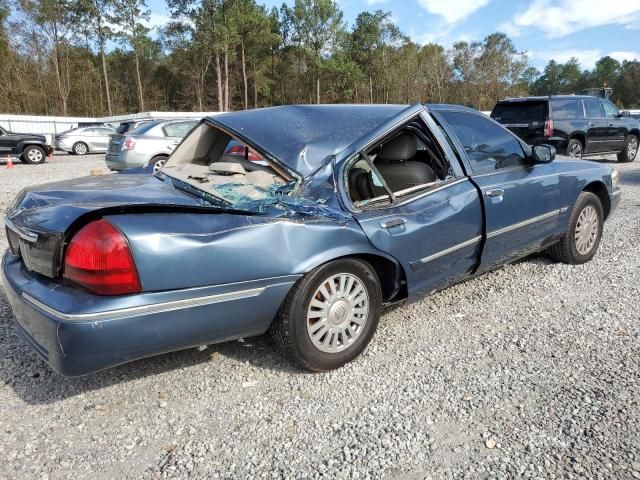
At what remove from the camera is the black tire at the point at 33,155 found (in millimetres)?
17047

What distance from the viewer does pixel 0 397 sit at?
2629mm

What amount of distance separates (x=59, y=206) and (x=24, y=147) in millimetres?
17367

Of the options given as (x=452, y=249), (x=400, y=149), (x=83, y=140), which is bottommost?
(x=452, y=249)

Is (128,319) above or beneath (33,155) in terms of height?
beneath

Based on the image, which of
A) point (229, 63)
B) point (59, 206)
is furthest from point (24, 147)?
point (229, 63)

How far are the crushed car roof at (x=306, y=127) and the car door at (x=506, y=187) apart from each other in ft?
2.30

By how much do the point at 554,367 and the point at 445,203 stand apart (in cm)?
119

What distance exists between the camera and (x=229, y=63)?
174 ft

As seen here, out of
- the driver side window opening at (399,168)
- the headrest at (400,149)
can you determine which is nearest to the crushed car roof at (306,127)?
the driver side window opening at (399,168)

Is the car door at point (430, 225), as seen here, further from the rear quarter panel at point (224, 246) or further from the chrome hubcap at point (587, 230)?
the chrome hubcap at point (587, 230)

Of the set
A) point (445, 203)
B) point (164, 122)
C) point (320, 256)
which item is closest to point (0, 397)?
point (320, 256)

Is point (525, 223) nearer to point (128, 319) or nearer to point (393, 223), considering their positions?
point (393, 223)

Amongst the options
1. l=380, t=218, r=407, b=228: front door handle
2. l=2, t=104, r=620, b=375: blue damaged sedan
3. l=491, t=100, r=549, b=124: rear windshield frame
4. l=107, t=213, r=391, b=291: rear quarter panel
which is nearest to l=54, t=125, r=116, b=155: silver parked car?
l=491, t=100, r=549, b=124: rear windshield frame

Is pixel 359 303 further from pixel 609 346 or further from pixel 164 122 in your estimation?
pixel 164 122
